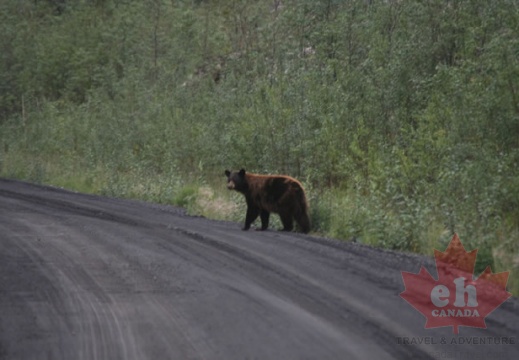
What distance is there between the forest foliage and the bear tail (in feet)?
1.16

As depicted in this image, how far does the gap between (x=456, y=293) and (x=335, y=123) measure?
10.6m

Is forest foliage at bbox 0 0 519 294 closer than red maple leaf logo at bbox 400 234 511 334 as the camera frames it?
No

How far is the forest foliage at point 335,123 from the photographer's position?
12.3m

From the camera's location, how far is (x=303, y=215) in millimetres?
13453

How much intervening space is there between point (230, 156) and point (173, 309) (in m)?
12.8

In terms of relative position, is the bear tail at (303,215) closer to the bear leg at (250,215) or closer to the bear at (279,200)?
the bear at (279,200)

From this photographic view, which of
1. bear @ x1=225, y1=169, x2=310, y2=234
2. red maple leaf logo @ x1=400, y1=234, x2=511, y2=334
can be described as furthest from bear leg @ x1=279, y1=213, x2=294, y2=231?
red maple leaf logo @ x1=400, y1=234, x2=511, y2=334

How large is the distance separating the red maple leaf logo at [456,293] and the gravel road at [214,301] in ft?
0.45

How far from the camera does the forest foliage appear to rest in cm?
1227

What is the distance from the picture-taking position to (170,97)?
29.4 meters

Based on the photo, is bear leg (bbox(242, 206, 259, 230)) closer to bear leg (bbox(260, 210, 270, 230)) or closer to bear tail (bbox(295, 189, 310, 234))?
bear leg (bbox(260, 210, 270, 230))

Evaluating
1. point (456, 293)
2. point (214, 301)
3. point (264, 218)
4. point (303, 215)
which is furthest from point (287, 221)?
point (456, 293)

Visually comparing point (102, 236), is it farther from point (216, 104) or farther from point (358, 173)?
point (216, 104)

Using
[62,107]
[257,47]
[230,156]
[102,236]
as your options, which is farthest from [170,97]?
[102,236]
